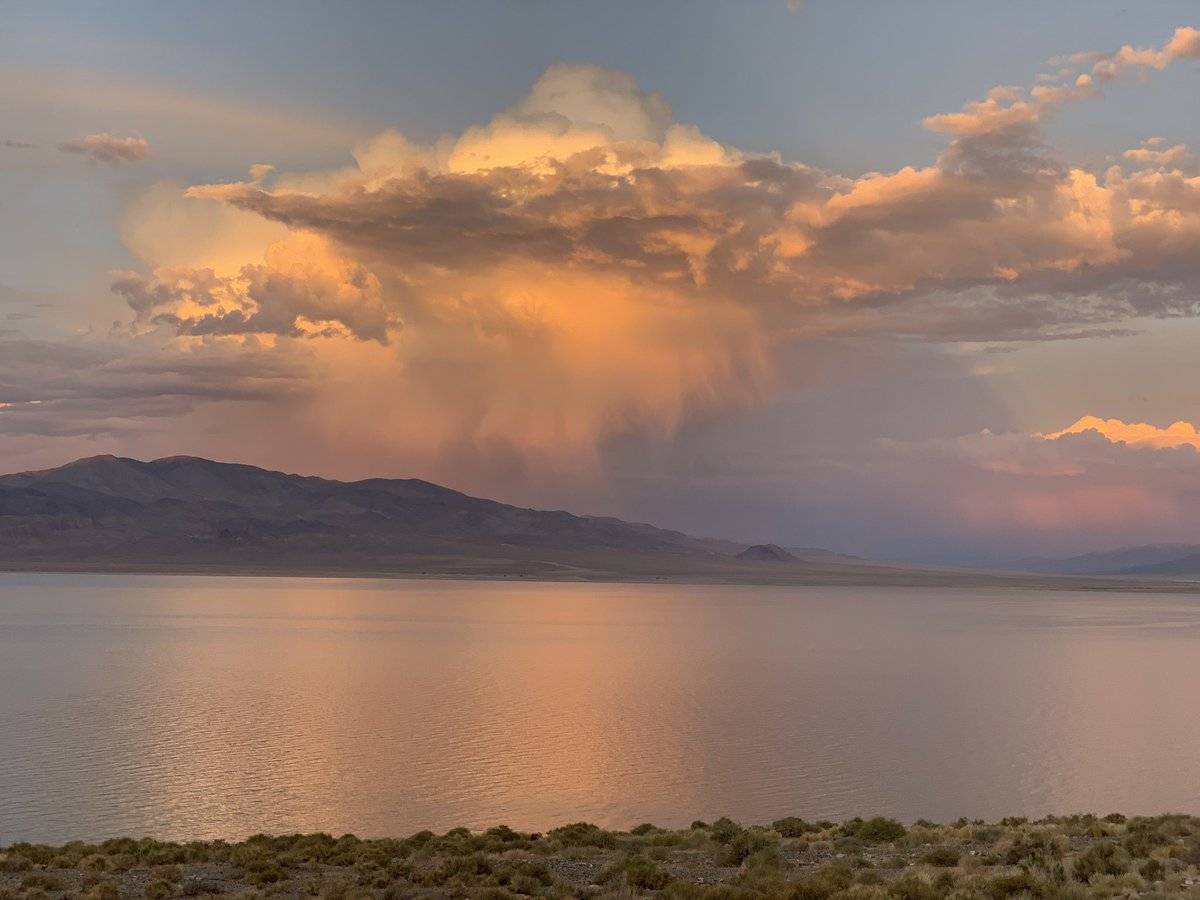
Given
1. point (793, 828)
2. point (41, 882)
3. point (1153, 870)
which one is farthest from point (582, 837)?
point (1153, 870)

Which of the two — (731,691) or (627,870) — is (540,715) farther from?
(627,870)

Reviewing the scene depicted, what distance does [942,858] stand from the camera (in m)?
20.2

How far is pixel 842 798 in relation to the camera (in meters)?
33.2

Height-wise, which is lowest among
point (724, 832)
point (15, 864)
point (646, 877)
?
point (15, 864)

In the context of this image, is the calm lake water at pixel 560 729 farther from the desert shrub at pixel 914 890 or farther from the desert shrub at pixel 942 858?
the desert shrub at pixel 914 890

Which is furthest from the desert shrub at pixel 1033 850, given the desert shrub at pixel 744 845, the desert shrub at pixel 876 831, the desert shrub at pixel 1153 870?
the desert shrub at pixel 744 845

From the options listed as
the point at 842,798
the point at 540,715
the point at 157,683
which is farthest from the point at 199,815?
the point at 157,683

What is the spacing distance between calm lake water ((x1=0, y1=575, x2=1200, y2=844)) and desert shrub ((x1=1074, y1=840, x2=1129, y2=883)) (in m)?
12.3

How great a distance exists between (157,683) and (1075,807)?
45740mm

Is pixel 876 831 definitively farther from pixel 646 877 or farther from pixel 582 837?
pixel 646 877

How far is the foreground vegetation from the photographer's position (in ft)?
58.1

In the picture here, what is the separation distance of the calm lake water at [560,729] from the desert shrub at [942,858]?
10471mm

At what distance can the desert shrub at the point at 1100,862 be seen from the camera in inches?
720

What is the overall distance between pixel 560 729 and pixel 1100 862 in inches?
1131
